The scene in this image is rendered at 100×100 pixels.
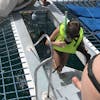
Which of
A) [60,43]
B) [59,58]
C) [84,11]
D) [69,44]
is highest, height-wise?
[60,43]

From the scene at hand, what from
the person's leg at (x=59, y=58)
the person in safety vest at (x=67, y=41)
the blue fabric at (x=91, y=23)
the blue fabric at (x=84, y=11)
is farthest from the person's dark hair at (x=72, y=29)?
the blue fabric at (x=84, y=11)

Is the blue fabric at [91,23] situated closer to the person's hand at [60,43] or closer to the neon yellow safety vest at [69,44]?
the neon yellow safety vest at [69,44]

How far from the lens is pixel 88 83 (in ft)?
3.25

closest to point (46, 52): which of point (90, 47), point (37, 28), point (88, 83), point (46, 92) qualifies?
point (37, 28)

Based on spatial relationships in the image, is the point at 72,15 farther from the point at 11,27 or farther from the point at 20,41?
the point at 20,41

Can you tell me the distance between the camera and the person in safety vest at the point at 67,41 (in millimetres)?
2391

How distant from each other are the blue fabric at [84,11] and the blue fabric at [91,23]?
115mm

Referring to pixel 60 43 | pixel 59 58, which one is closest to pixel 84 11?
pixel 59 58

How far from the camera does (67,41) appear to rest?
2436mm

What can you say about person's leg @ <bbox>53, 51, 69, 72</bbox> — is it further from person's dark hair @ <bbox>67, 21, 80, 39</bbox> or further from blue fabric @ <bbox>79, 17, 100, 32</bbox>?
blue fabric @ <bbox>79, 17, 100, 32</bbox>

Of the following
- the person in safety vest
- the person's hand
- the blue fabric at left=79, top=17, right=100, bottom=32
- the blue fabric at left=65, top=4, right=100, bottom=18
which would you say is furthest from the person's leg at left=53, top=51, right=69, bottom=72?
the blue fabric at left=65, top=4, right=100, bottom=18

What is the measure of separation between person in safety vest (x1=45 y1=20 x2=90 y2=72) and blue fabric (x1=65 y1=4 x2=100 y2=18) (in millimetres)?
1544

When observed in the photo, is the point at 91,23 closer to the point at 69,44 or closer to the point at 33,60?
the point at 69,44

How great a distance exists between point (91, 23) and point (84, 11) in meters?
0.41
